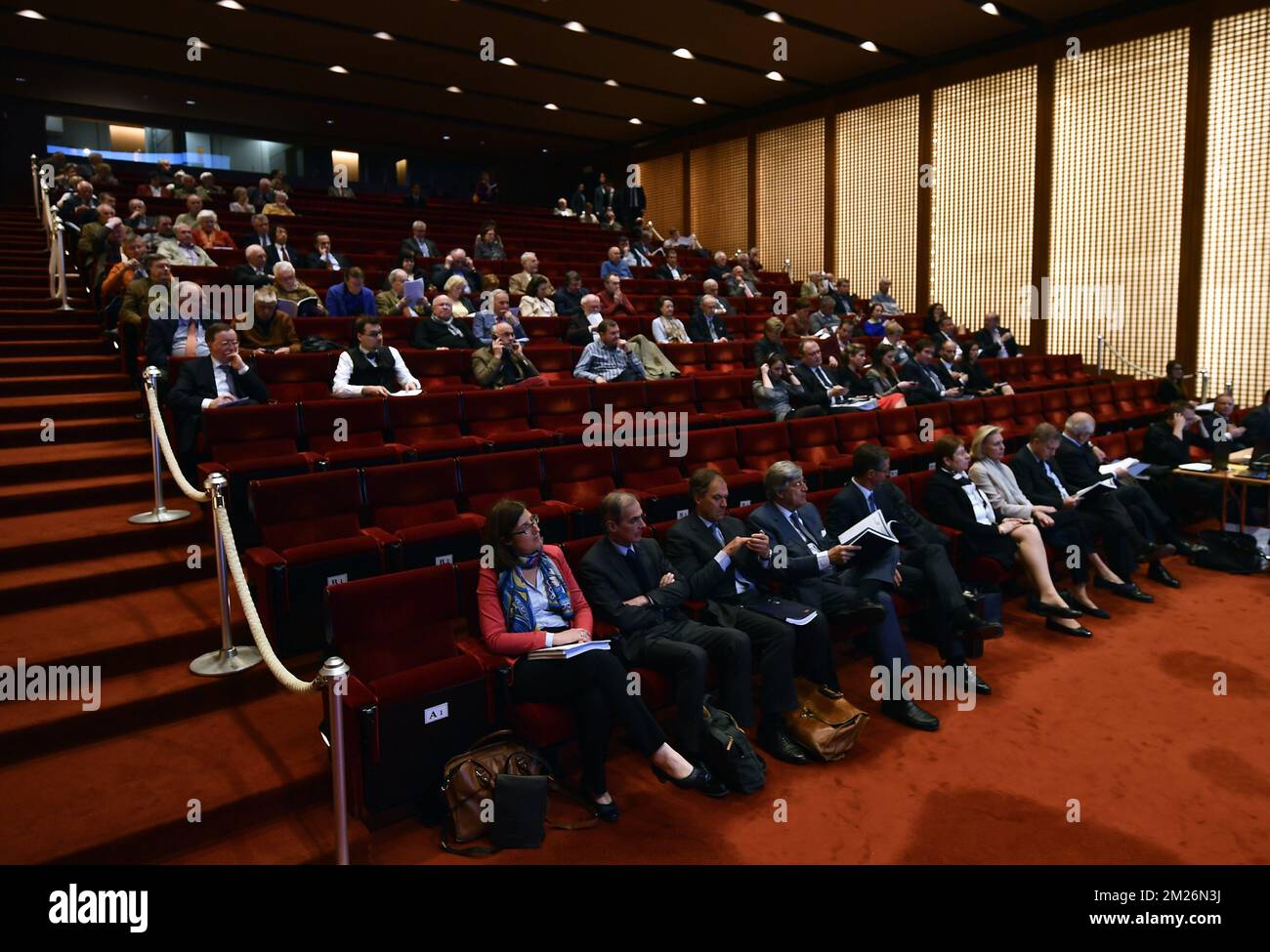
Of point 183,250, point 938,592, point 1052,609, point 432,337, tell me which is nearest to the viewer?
point 938,592

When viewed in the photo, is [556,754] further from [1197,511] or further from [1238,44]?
[1238,44]

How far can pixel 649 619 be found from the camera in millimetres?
2820

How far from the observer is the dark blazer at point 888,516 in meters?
3.60

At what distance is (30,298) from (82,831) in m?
5.71

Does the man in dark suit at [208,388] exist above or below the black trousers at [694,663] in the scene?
above

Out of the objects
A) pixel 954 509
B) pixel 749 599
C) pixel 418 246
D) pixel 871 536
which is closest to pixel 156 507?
pixel 749 599

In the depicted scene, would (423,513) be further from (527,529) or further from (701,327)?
(701,327)

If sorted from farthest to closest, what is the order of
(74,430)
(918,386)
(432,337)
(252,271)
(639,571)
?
(918,386) < (252,271) < (432,337) < (74,430) < (639,571)

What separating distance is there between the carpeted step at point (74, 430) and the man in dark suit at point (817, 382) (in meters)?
4.02

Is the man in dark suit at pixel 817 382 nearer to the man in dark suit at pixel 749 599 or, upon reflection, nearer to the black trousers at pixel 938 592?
the black trousers at pixel 938 592

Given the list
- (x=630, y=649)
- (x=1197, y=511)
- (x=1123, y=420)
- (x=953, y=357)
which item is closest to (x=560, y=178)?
(x=953, y=357)

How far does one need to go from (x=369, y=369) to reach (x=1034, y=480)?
367cm

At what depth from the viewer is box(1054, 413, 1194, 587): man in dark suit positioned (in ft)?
15.5

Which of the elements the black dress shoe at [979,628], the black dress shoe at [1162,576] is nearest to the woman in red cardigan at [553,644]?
the black dress shoe at [979,628]
